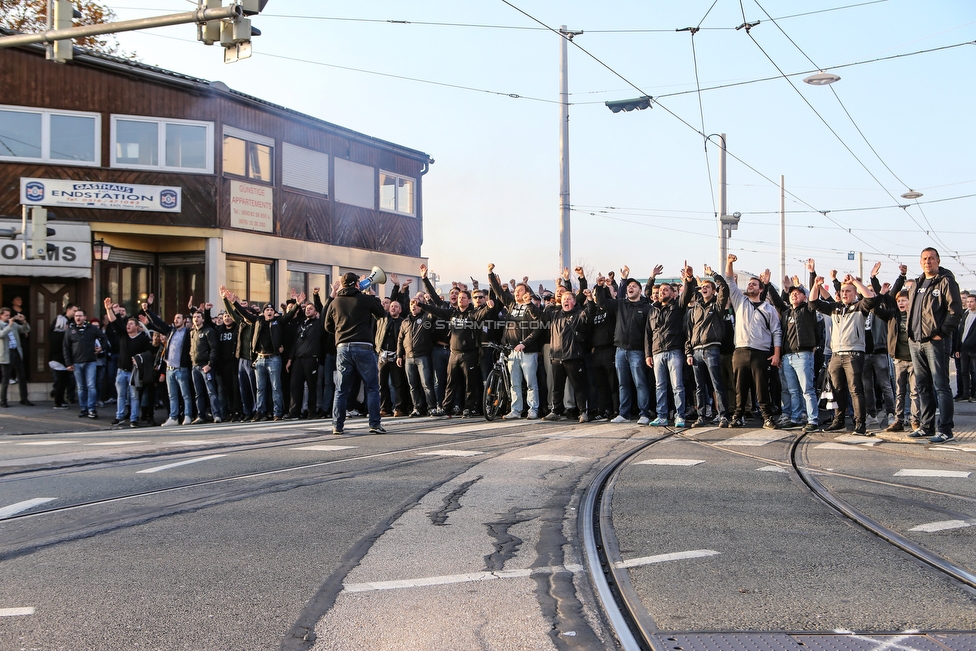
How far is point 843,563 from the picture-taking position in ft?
16.6

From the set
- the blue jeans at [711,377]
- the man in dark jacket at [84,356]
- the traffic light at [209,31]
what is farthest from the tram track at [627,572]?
the man in dark jacket at [84,356]

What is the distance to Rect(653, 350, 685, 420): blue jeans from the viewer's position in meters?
13.3

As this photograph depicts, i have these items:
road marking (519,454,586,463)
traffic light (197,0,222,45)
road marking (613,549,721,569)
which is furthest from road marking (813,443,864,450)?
traffic light (197,0,222,45)

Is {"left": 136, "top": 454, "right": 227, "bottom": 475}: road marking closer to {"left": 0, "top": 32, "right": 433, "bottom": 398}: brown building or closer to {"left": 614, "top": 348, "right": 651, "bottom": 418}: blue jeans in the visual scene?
{"left": 614, "top": 348, "right": 651, "bottom": 418}: blue jeans

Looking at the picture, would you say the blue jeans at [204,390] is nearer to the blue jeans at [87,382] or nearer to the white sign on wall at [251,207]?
the blue jeans at [87,382]

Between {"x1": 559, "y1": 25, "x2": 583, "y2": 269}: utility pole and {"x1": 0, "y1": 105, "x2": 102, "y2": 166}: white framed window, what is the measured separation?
37.2 feet

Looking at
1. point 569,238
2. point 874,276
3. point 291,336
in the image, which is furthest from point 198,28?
point 569,238

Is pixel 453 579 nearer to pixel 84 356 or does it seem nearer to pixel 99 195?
pixel 84 356

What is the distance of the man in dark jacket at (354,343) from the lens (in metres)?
12.2

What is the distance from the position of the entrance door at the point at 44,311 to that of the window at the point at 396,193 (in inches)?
434

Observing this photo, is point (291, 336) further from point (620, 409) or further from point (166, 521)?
point (166, 521)

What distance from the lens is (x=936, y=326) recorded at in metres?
11.0

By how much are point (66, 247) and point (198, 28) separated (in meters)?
12.4

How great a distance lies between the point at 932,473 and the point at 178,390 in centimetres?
1304
